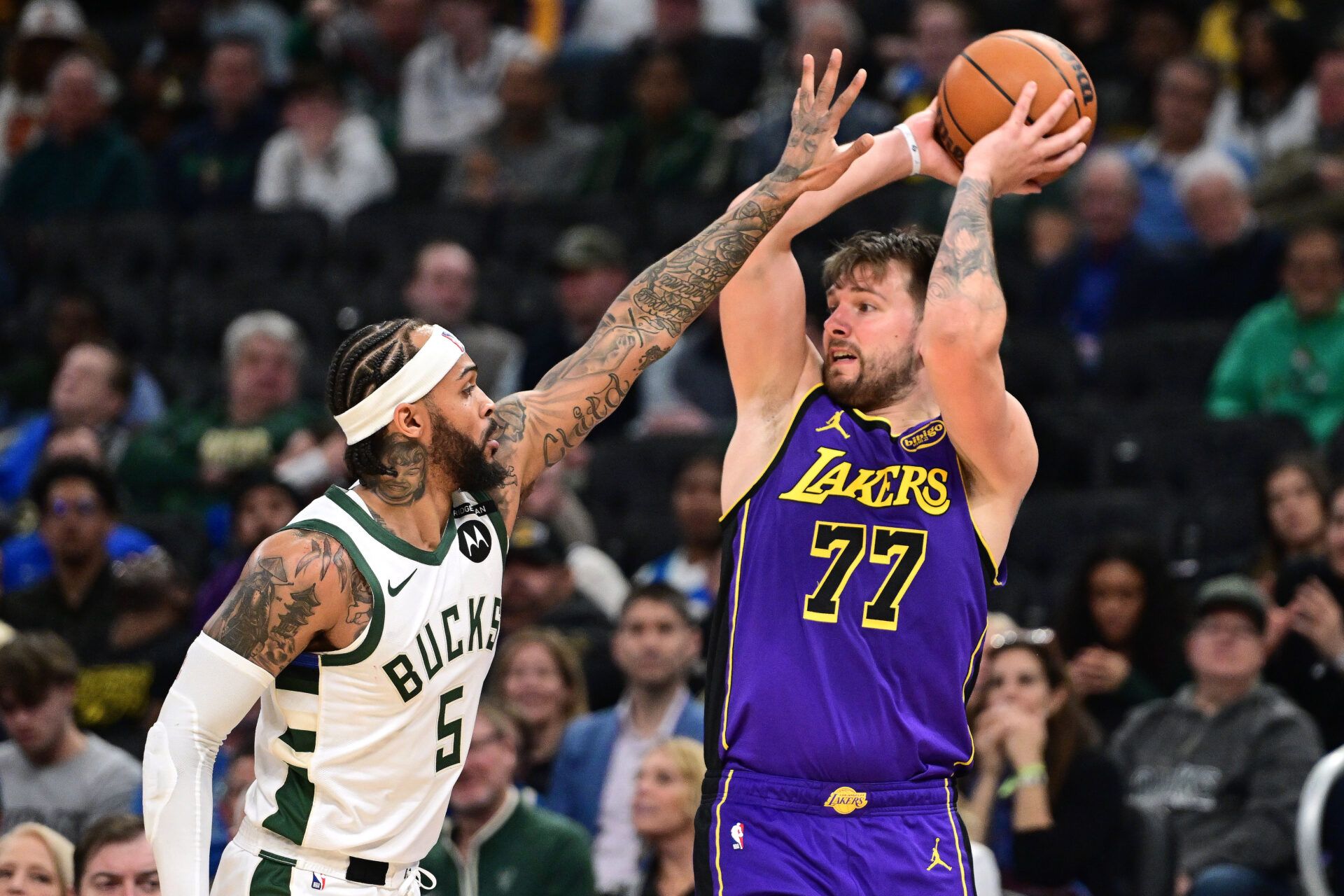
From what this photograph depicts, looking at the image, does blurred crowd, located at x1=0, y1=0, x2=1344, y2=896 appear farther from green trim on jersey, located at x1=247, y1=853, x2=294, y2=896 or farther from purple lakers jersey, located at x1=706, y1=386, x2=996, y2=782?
green trim on jersey, located at x1=247, y1=853, x2=294, y2=896

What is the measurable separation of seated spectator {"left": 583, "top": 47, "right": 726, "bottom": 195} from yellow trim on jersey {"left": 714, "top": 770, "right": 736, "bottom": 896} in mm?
7847

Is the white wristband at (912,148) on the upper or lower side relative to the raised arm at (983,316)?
upper

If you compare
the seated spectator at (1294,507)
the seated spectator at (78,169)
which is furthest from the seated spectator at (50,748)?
the seated spectator at (78,169)

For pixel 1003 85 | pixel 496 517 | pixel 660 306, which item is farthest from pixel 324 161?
pixel 496 517

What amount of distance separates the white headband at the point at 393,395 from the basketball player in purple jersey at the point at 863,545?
2.88ft

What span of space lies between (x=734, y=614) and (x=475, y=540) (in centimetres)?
70

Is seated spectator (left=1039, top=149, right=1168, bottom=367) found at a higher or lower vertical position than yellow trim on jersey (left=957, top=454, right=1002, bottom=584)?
higher

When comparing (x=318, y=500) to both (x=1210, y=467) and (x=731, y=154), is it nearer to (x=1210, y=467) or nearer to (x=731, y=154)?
(x=1210, y=467)

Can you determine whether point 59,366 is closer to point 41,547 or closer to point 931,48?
point 41,547

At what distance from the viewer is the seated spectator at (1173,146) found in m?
11.4

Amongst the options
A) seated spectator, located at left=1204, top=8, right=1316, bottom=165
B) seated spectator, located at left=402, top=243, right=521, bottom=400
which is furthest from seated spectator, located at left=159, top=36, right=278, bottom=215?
seated spectator, located at left=1204, top=8, right=1316, bottom=165

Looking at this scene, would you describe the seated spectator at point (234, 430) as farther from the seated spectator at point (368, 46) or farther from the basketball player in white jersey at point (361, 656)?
the basketball player in white jersey at point (361, 656)

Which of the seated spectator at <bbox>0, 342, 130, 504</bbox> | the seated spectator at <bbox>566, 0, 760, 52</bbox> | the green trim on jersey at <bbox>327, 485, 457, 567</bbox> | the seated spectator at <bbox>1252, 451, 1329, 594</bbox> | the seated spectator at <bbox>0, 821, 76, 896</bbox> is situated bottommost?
the seated spectator at <bbox>0, 821, 76, 896</bbox>

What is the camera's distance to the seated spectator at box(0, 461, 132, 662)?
940cm
